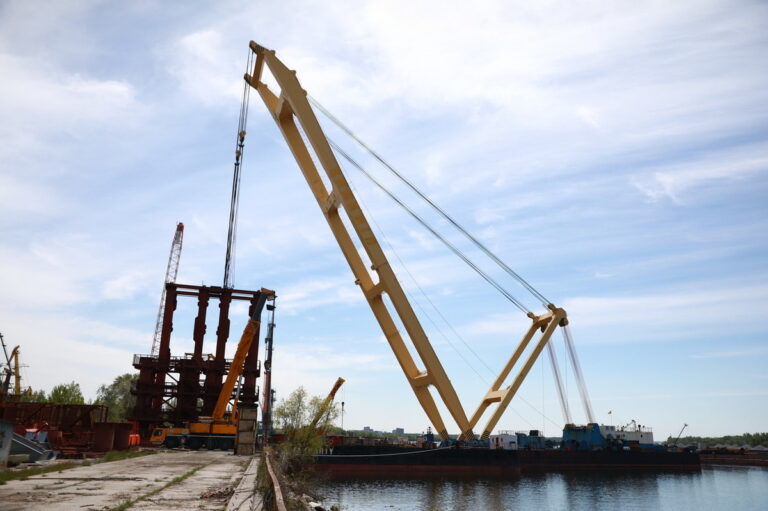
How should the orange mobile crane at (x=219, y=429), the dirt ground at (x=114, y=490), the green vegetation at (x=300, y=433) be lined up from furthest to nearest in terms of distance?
the orange mobile crane at (x=219, y=429), the green vegetation at (x=300, y=433), the dirt ground at (x=114, y=490)

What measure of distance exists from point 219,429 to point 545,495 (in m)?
23.7

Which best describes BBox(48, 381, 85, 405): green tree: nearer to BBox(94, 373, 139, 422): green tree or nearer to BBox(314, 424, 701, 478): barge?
BBox(94, 373, 139, 422): green tree

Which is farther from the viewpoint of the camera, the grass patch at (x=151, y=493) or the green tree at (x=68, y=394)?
the green tree at (x=68, y=394)

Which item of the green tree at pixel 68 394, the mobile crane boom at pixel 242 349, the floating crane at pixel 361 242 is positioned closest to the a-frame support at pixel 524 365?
the floating crane at pixel 361 242

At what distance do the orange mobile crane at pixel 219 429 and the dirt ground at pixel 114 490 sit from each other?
18.9 meters

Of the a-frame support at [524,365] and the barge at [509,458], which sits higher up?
the a-frame support at [524,365]

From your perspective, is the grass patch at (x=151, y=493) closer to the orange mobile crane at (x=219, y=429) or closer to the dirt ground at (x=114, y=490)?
the dirt ground at (x=114, y=490)

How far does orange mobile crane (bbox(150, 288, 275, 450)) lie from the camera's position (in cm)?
3528

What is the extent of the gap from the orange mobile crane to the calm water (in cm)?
774

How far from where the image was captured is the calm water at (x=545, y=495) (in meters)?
32.4

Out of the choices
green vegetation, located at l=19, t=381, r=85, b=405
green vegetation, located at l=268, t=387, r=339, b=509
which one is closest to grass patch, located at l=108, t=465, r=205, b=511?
green vegetation, located at l=268, t=387, r=339, b=509

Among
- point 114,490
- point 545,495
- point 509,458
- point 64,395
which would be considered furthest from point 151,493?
point 64,395

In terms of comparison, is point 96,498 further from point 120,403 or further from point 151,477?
point 120,403

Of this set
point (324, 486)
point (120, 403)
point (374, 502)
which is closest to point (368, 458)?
point (324, 486)
